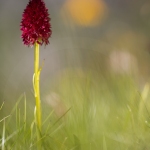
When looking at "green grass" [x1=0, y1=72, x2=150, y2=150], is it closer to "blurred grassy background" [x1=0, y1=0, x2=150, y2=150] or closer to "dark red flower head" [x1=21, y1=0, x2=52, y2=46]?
"blurred grassy background" [x1=0, y1=0, x2=150, y2=150]

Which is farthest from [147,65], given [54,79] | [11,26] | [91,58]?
[11,26]

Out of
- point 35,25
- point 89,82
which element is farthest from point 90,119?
point 35,25

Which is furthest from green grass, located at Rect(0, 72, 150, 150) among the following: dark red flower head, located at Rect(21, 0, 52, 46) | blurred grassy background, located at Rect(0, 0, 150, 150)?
dark red flower head, located at Rect(21, 0, 52, 46)

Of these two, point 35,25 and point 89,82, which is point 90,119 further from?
point 35,25

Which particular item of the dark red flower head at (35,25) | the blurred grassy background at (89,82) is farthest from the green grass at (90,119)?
the dark red flower head at (35,25)

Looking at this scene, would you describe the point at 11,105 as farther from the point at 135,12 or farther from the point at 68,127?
the point at 135,12

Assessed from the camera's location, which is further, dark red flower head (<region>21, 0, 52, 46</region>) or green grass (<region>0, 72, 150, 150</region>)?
dark red flower head (<region>21, 0, 52, 46</region>)
